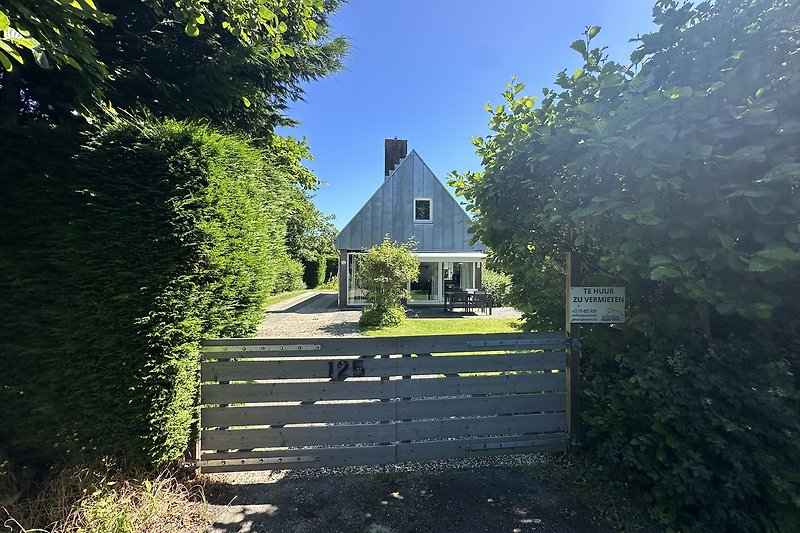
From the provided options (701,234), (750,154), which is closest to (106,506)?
(701,234)

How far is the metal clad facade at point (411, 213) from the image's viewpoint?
55.5ft

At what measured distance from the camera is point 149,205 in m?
2.71

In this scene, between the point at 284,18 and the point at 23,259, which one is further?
the point at 284,18

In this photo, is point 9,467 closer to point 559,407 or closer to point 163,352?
point 163,352

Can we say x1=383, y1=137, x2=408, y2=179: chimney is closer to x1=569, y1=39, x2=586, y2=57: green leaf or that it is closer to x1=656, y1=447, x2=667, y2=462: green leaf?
x1=569, y1=39, x2=586, y2=57: green leaf

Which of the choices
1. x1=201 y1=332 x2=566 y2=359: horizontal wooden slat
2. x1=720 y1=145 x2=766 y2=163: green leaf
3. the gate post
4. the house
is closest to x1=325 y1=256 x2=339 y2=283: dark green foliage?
the house

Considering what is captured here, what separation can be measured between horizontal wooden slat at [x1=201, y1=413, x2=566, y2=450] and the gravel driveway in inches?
13.0

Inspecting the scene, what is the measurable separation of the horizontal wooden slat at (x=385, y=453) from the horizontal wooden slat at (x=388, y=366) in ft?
2.30

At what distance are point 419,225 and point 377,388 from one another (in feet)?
47.5

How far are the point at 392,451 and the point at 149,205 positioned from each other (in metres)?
3.04

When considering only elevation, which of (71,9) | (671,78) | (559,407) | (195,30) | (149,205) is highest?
(195,30)

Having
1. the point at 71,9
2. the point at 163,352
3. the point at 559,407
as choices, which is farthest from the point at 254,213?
the point at 559,407

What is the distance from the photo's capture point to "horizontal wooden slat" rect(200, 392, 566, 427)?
120 inches

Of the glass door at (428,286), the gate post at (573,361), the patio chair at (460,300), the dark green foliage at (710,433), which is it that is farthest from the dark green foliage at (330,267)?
the dark green foliage at (710,433)
